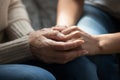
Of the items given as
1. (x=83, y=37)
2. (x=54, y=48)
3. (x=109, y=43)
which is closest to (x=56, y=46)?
(x=54, y=48)

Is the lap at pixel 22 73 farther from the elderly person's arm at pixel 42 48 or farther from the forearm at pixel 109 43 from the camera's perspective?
the forearm at pixel 109 43

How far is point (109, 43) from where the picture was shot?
1.27 metres

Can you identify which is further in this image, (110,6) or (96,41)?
(110,6)

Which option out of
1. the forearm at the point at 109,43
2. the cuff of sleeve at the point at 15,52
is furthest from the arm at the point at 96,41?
the cuff of sleeve at the point at 15,52

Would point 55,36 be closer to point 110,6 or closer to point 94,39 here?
point 94,39

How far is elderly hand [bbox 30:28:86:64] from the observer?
1.13 meters

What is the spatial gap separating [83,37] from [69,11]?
0.86 ft

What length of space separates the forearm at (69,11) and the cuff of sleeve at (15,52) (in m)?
0.29

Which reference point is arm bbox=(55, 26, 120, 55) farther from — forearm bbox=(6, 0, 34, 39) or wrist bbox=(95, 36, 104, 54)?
forearm bbox=(6, 0, 34, 39)

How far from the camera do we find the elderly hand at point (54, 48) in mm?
1132

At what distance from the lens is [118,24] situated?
1.48m

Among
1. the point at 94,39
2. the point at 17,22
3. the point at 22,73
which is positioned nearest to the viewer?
the point at 22,73

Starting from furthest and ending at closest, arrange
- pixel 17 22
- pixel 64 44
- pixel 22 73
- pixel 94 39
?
pixel 17 22, pixel 94 39, pixel 64 44, pixel 22 73

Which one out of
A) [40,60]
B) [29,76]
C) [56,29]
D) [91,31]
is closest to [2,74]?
[29,76]
